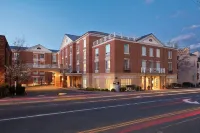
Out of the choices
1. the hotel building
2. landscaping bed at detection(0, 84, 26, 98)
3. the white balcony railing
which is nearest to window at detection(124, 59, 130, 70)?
the hotel building

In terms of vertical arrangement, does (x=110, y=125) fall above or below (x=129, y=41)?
below

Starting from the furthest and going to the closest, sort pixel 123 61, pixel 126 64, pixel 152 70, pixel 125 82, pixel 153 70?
pixel 153 70 → pixel 152 70 → pixel 126 64 → pixel 125 82 → pixel 123 61

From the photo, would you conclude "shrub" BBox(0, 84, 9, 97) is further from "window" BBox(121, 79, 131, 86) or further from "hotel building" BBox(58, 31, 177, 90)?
"window" BBox(121, 79, 131, 86)

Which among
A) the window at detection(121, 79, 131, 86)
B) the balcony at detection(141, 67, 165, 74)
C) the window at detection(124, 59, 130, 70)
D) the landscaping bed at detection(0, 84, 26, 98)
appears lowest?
the landscaping bed at detection(0, 84, 26, 98)

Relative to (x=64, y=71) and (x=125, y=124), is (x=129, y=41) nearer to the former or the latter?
(x=64, y=71)

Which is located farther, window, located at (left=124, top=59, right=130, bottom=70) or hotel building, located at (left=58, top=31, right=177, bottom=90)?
window, located at (left=124, top=59, right=130, bottom=70)

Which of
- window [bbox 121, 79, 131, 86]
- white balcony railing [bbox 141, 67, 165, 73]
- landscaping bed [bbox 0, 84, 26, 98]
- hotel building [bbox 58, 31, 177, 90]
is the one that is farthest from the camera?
white balcony railing [bbox 141, 67, 165, 73]

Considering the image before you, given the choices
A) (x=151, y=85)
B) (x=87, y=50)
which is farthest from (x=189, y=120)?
(x=87, y=50)

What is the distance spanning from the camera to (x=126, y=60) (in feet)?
125

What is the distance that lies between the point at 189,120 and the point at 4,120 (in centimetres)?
1029

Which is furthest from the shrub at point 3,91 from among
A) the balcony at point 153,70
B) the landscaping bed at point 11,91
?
the balcony at point 153,70

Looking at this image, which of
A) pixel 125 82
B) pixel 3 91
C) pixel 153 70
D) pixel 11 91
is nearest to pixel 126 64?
pixel 125 82

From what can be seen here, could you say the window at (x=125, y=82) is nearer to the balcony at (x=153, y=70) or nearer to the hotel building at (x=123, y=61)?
the hotel building at (x=123, y=61)

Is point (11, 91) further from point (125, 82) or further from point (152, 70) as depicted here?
point (152, 70)
